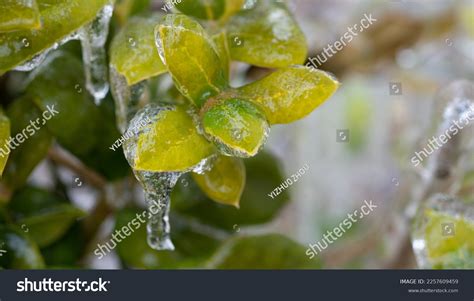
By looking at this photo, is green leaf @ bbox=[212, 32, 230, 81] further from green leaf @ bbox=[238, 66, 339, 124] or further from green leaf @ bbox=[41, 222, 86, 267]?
green leaf @ bbox=[41, 222, 86, 267]

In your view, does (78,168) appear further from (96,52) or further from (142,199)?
(96,52)

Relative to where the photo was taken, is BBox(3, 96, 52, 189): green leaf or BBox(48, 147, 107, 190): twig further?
BBox(48, 147, 107, 190): twig

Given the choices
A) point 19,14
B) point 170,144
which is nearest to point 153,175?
point 170,144

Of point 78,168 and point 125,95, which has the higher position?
point 125,95

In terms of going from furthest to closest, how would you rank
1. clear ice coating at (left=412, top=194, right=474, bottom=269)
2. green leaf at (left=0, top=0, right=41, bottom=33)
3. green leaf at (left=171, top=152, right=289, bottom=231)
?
green leaf at (left=171, top=152, right=289, bottom=231) < clear ice coating at (left=412, top=194, right=474, bottom=269) < green leaf at (left=0, top=0, right=41, bottom=33)

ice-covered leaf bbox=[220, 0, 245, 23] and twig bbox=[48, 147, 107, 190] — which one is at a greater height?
ice-covered leaf bbox=[220, 0, 245, 23]
